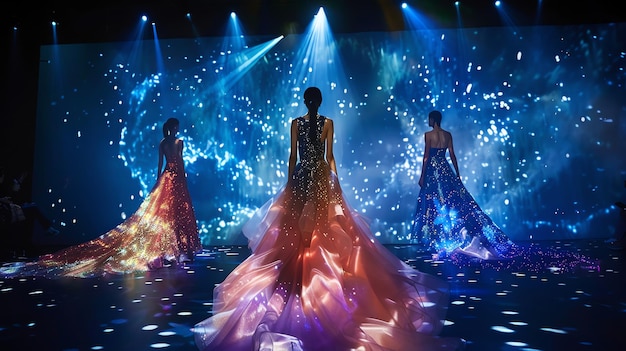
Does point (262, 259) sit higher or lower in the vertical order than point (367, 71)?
lower

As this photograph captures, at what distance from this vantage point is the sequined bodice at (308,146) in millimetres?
2762

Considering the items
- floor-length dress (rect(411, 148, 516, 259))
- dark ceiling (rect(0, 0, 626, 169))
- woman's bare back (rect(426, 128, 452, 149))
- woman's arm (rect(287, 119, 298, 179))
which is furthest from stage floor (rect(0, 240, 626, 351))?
dark ceiling (rect(0, 0, 626, 169))

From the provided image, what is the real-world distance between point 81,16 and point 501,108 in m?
5.94

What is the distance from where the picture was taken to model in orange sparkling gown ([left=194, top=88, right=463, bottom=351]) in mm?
1907

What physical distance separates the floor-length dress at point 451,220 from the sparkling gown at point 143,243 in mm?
2495

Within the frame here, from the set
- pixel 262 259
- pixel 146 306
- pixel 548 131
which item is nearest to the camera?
pixel 262 259

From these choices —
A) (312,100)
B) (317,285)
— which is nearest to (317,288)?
(317,285)

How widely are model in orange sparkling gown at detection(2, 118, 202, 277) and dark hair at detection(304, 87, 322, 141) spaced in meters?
2.31

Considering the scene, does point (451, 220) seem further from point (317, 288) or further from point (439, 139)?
point (317, 288)

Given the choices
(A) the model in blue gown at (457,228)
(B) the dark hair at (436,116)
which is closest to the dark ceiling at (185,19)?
(B) the dark hair at (436,116)

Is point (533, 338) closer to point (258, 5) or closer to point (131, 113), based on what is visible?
point (258, 5)

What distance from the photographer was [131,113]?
6.80m

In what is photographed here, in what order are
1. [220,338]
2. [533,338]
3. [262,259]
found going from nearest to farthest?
1. [220,338]
2. [533,338]
3. [262,259]

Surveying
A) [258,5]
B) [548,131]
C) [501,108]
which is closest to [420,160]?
[501,108]
